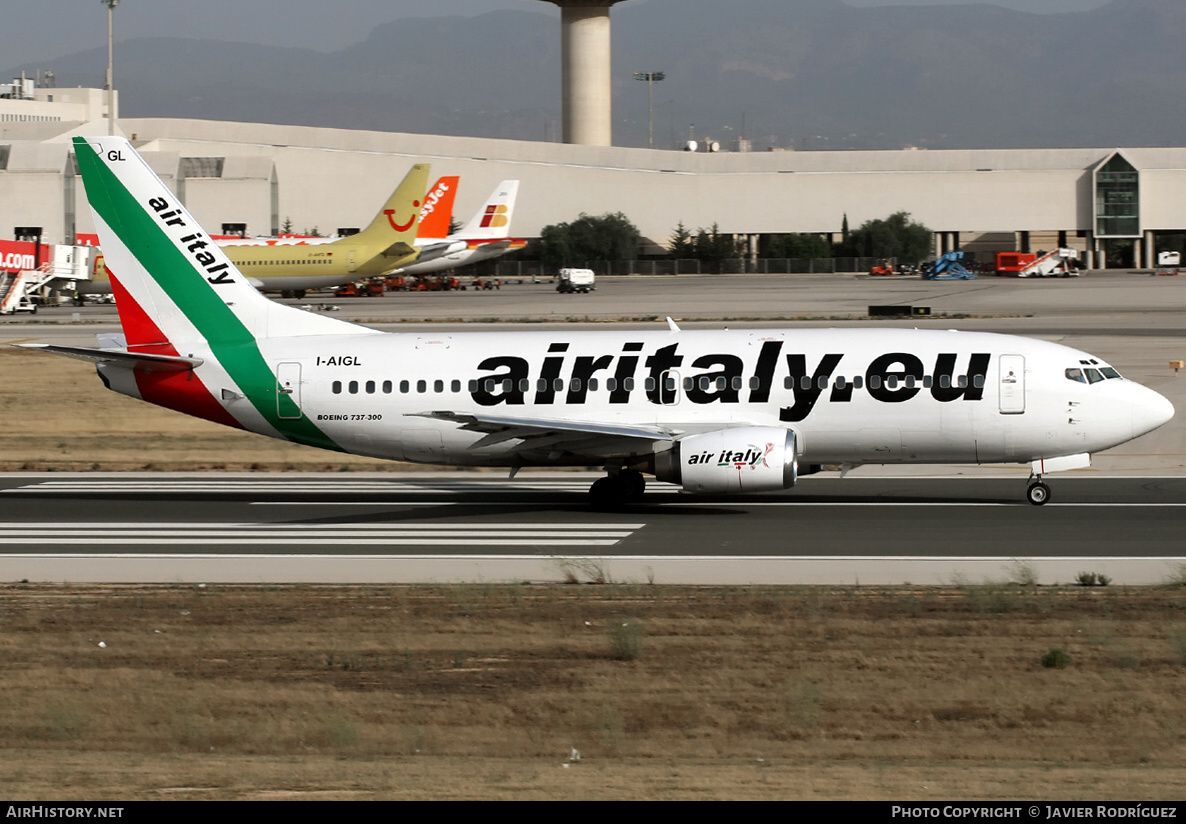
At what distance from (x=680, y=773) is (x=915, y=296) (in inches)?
3694

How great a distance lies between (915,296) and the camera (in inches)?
4040

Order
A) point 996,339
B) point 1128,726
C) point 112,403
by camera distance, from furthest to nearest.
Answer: point 112,403 → point 996,339 → point 1128,726

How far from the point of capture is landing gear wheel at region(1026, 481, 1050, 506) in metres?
29.8

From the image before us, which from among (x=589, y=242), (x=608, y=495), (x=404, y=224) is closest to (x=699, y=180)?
(x=589, y=242)

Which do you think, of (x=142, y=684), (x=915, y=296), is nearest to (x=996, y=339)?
(x=142, y=684)

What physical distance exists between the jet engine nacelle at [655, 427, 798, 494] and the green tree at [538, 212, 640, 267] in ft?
483

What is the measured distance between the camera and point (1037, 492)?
2991 centimetres

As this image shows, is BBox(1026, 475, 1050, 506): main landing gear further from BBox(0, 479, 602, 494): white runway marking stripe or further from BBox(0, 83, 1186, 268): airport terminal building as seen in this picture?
BBox(0, 83, 1186, 268): airport terminal building

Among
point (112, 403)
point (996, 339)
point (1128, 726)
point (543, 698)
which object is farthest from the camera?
point (112, 403)

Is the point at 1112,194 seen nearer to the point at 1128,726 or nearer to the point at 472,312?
the point at 472,312

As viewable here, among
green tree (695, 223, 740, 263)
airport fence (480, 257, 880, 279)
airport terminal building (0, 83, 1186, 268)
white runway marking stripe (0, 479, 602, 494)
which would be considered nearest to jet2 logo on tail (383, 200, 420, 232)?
airport fence (480, 257, 880, 279)

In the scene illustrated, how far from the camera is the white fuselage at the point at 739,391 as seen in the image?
95.0ft

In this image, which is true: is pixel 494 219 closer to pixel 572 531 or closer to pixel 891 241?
pixel 891 241

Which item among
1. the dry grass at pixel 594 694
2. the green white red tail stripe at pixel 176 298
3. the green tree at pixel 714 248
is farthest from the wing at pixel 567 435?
the green tree at pixel 714 248
